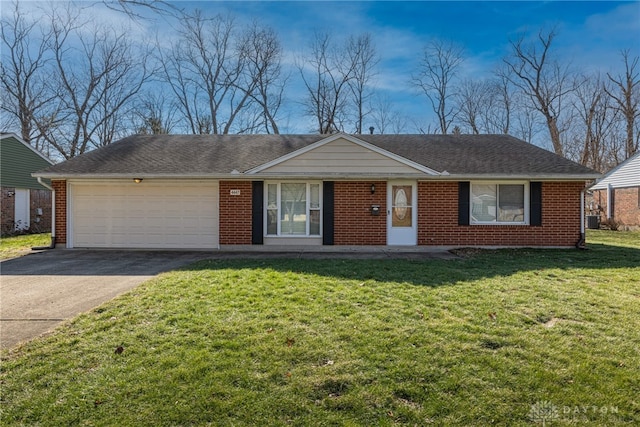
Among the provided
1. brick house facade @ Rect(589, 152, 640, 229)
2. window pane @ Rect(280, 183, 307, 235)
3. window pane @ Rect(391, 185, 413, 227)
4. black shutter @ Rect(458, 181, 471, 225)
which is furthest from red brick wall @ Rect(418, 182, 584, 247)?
brick house facade @ Rect(589, 152, 640, 229)

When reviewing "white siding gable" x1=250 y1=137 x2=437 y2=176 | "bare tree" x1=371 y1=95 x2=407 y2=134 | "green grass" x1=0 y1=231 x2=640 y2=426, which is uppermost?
"bare tree" x1=371 y1=95 x2=407 y2=134

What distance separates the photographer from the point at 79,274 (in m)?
7.61

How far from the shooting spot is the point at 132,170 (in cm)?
1115

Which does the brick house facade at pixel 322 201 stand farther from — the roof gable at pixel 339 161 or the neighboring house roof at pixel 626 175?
the neighboring house roof at pixel 626 175

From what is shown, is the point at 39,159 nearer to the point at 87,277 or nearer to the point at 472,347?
the point at 87,277

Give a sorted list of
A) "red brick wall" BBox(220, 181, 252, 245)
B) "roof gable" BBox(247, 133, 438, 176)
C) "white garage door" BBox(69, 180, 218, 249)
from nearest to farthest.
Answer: "roof gable" BBox(247, 133, 438, 176) → "red brick wall" BBox(220, 181, 252, 245) → "white garage door" BBox(69, 180, 218, 249)

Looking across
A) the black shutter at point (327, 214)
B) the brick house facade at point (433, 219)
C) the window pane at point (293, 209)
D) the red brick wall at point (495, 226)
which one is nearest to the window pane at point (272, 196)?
the window pane at point (293, 209)

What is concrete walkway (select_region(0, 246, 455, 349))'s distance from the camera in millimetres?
4793

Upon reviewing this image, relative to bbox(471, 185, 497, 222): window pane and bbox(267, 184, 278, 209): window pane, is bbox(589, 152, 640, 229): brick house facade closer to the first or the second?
bbox(471, 185, 497, 222): window pane

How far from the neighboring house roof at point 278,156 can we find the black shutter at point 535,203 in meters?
0.48

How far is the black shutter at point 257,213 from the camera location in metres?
11.2

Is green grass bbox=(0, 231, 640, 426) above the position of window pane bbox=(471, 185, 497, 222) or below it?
below

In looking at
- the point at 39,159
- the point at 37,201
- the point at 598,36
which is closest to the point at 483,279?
the point at 598,36

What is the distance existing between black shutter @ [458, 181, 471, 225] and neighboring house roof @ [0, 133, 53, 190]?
811 inches
